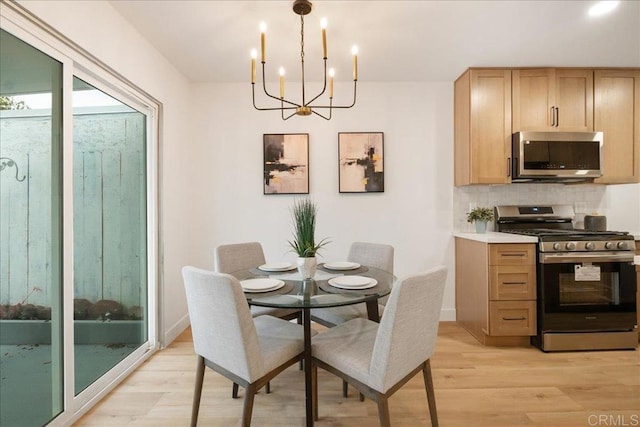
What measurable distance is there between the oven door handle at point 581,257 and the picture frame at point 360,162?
5.00ft

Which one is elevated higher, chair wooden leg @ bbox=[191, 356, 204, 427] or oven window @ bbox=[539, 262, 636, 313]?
oven window @ bbox=[539, 262, 636, 313]

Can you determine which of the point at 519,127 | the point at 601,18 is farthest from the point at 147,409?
the point at 601,18

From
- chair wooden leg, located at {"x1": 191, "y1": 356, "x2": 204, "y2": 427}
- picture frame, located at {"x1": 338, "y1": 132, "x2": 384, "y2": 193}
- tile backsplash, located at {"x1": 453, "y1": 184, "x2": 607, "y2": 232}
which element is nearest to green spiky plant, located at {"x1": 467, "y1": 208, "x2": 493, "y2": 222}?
tile backsplash, located at {"x1": 453, "y1": 184, "x2": 607, "y2": 232}

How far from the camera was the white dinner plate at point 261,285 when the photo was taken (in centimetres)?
151

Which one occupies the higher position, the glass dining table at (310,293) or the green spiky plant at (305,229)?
the green spiky plant at (305,229)

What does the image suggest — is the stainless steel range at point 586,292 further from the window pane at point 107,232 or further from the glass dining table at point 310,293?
the window pane at point 107,232

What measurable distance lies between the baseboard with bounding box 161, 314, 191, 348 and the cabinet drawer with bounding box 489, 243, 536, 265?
2866 millimetres

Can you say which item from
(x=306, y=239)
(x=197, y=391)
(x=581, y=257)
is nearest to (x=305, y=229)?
(x=306, y=239)

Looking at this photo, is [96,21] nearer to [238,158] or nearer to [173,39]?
[173,39]

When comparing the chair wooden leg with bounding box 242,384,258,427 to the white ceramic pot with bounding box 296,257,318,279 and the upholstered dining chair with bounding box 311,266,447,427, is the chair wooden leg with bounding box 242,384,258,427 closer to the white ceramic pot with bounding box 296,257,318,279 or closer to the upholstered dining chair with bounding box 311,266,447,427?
the upholstered dining chair with bounding box 311,266,447,427

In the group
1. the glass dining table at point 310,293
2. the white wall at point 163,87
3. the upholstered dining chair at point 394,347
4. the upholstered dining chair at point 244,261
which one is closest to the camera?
the upholstered dining chair at point 394,347

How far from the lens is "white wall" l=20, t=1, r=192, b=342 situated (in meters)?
1.62

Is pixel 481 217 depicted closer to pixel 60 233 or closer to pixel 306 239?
pixel 306 239

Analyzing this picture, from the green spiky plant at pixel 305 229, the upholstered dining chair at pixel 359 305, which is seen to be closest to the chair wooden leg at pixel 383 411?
the upholstered dining chair at pixel 359 305
